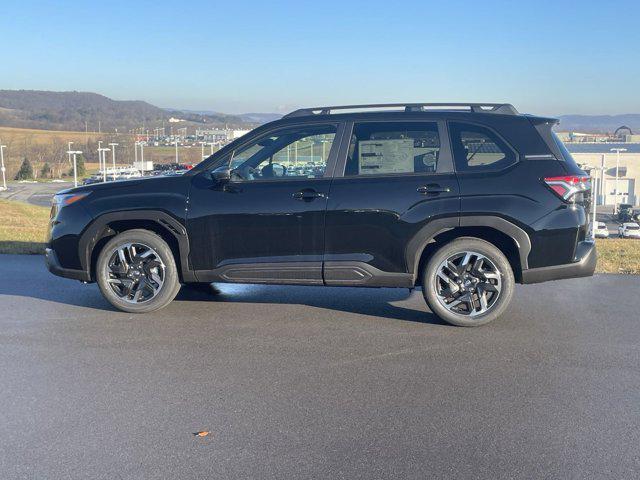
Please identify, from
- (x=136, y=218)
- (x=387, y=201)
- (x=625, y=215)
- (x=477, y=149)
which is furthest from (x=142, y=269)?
(x=625, y=215)

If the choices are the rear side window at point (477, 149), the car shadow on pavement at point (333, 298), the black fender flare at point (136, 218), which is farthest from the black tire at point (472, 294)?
the black fender flare at point (136, 218)

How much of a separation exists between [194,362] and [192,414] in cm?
101

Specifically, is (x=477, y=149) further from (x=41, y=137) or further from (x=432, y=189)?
(x=41, y=137)

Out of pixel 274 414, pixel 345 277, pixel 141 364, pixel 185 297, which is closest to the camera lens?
pixel 274 414

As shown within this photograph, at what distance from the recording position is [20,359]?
531 centimetres

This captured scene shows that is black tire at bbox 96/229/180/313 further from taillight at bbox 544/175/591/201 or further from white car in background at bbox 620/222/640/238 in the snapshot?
white car in background at bbox 620/222/640/238

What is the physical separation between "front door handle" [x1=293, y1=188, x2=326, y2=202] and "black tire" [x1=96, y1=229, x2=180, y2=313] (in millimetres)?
1291

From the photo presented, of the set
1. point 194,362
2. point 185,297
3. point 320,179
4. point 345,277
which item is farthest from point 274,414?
point 185,297

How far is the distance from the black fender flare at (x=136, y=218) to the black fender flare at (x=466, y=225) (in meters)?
1.96

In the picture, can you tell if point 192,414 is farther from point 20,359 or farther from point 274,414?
point 20,359

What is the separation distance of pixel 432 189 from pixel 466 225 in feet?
1.34

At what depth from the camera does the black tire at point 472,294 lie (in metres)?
6.06

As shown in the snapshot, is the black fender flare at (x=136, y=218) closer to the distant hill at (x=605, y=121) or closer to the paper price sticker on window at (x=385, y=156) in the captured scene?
the paper price sticker on window at (x=385, y=156)

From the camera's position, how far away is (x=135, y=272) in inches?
259
